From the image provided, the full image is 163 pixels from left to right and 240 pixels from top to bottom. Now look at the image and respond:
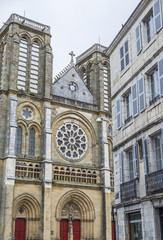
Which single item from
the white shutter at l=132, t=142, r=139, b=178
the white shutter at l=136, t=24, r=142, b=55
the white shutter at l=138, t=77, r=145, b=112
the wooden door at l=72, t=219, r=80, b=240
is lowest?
the wooden door at l=72, t=219, r=80, b=240

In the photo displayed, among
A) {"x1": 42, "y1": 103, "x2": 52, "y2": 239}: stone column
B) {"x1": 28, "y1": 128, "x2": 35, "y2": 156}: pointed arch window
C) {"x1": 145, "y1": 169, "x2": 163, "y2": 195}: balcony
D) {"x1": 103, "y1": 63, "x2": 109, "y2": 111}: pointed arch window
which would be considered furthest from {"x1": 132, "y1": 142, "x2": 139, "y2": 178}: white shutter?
{"x1": 103, "y1": 63, "x2": 109, "y2": 111}: pointed arch window

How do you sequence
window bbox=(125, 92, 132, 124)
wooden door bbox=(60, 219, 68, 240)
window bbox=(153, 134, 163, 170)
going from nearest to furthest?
window bbox=(153, 134, 163, 170), window bbox=(125, 92, 132, 124), wooden door bbox=(60, 219, 68, 240)

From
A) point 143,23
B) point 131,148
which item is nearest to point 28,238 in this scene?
point 131,148

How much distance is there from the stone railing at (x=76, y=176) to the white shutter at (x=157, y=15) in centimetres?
1819

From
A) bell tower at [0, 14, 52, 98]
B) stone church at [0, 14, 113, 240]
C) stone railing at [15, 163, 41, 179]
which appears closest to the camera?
stone church at [0, 14, 113, 240]

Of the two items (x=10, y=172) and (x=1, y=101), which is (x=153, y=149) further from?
(x=1, y=101)

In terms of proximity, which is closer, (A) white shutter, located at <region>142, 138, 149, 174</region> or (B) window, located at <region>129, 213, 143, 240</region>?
(A) white shutter, located at <region>142, 138, 149, 174</region>

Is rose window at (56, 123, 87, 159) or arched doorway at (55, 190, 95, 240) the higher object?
rose window at (56, 123, 87, 159)

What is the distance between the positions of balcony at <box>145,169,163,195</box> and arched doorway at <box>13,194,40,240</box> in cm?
1601

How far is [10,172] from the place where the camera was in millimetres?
25172

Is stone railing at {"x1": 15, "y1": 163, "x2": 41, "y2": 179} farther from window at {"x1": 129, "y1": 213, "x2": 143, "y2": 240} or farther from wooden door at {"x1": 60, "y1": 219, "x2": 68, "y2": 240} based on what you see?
window at {"x1": 129, "y1": 213, "x2": 143, "y2": 240}

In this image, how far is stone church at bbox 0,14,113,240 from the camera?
25734 mm

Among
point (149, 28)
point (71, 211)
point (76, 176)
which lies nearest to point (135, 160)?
point (149, 28)

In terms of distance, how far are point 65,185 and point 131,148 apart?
48.9 ft
